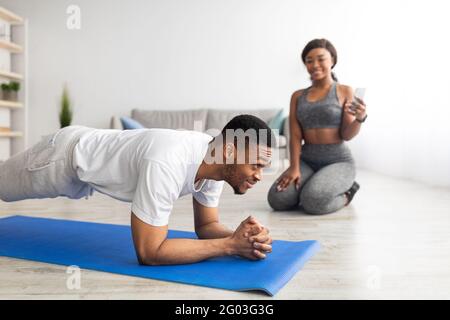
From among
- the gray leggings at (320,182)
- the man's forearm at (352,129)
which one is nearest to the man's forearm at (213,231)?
the gray leggings at (320,182)

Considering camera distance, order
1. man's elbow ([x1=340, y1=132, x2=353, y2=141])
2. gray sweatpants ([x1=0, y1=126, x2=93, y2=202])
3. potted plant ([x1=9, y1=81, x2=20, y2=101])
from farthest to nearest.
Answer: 1. potted plant ([x1=9, y1=81, x2=20, y2=101])
2. man's elbow ([x1=340, y1=132, x2=353, y2=141])
3. gray sweatpants ([x1=0, y1=126, x2=93, y2=202])

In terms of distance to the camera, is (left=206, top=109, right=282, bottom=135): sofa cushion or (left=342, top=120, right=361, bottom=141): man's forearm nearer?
(left=342, top=120, right=361, bottom=141): man's forearm

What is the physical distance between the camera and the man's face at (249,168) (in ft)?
4.47

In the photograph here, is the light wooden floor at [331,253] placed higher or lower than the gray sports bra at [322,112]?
lower

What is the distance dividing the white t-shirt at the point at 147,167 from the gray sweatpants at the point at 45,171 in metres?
0.06

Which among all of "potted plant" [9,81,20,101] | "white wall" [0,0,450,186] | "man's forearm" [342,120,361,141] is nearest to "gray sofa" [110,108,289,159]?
"white wall" [0,0,450,186]

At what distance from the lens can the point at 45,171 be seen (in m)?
1.55

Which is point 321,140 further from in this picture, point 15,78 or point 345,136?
point 15,78

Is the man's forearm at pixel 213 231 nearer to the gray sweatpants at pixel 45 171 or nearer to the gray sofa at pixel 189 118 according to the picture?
the gray sweatpants at pixel 45 171

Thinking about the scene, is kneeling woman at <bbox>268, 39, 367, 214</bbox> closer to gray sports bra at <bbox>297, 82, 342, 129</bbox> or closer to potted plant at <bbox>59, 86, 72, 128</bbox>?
gray sports bra at <bbox>297, 82, 342, 129</bbox>

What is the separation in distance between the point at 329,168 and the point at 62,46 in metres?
4.33

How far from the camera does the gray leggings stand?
2488 millimetres

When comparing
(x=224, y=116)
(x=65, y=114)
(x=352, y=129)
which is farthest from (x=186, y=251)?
(x=65, y=114)

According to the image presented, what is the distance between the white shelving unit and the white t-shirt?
4.49 meters
